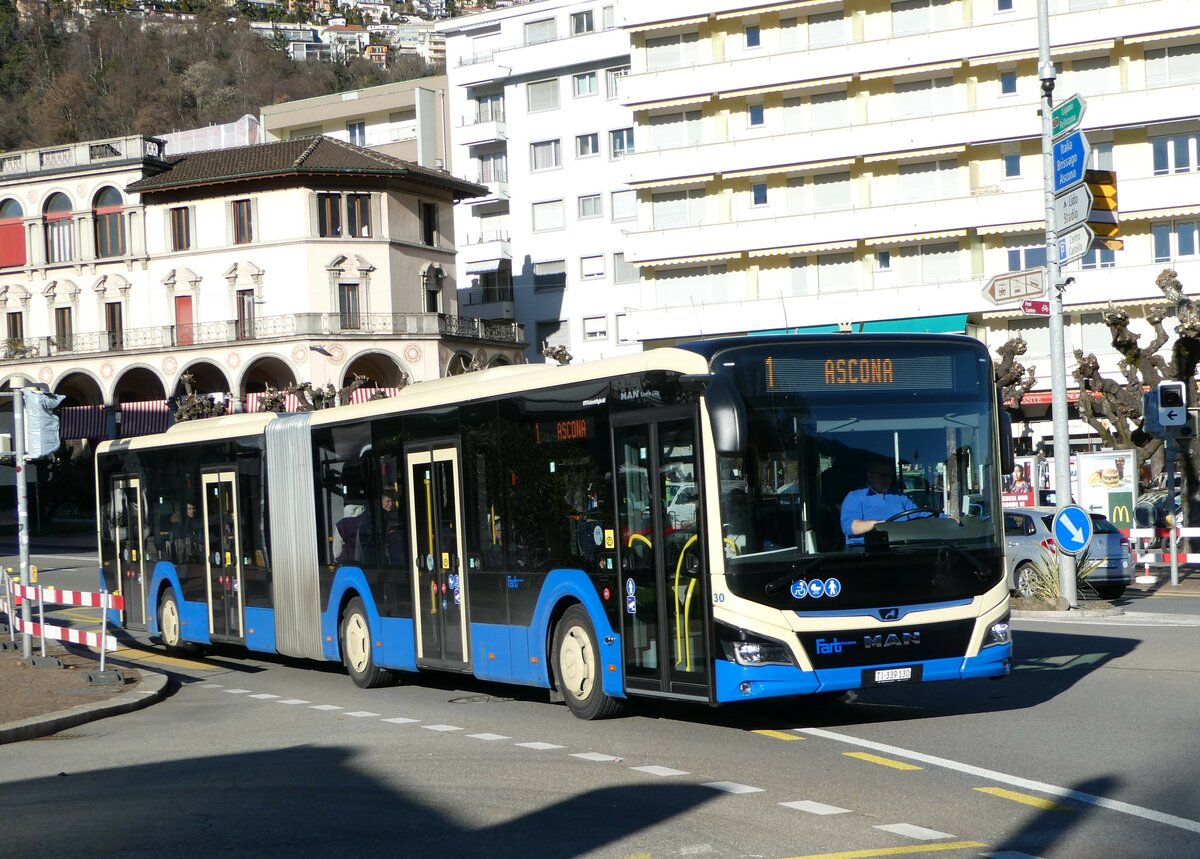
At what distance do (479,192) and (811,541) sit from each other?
63.1 meters

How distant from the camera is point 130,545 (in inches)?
925

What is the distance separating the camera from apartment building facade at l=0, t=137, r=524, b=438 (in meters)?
67.8

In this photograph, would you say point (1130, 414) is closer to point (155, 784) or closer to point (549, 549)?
point (549, 549)

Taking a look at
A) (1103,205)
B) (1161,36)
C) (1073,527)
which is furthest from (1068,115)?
(1161,36)

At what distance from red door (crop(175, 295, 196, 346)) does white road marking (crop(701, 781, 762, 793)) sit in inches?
2472

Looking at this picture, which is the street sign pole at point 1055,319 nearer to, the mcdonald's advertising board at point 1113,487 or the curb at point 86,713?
the mcdonald's advertising board at point 1113,487

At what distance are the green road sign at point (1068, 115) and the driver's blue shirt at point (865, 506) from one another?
10038 millimetres

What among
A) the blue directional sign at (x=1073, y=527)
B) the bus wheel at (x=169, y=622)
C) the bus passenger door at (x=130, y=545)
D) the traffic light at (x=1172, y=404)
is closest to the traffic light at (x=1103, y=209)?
the blue directional sign at (x=1073, y=527)

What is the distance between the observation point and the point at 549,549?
13.4m

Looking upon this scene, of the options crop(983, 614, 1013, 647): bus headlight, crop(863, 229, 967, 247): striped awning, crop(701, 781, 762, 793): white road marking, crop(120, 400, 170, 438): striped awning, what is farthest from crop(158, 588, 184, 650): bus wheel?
crop(120, 400, 170, 438): striped awning

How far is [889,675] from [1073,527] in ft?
33.3

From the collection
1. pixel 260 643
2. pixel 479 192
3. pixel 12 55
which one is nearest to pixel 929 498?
pixel 260 643

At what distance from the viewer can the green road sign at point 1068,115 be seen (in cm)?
2011

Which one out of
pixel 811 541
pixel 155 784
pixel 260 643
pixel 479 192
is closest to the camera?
pixel 155 784
